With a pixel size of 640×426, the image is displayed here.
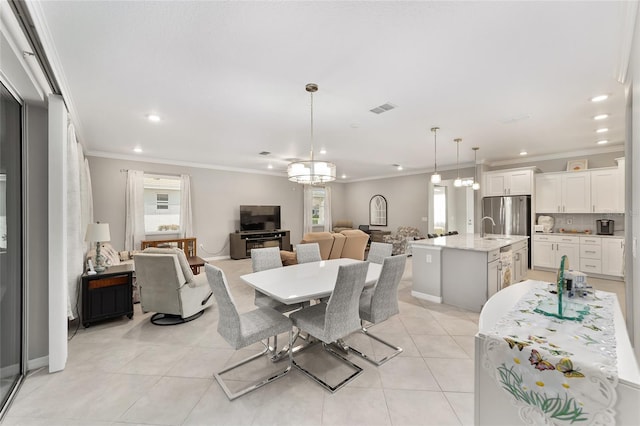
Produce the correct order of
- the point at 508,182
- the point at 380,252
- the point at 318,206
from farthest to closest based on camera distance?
1. the point at 318,206
2. the point at 508,182
3. the point at 380,252

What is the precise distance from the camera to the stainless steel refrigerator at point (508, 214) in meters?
6.02

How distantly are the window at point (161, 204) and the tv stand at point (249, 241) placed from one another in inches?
59.1

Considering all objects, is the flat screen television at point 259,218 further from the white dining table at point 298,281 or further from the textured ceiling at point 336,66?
the white dining table at point 298,281

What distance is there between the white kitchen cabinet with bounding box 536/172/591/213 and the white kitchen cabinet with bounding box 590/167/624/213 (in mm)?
87

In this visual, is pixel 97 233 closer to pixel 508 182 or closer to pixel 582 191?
pixel 508 182

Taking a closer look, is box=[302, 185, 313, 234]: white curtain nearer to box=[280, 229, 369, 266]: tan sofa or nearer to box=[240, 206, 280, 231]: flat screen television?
box=[240, 206, 280, 231]: flat screen television

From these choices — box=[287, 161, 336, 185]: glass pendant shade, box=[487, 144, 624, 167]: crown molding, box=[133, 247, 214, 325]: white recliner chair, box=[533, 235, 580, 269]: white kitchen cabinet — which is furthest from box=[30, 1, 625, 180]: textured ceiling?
box=[533, 235, 580, 269]: white kitchen cabinet

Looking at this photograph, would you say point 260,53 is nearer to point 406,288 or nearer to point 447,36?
point 447,36

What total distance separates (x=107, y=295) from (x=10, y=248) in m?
1.44

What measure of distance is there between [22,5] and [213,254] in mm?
6497

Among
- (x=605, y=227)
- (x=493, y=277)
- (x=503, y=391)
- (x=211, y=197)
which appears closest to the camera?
(x=503, y=391)

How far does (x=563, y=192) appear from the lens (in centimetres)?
583

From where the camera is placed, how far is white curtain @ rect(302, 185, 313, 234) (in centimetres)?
952

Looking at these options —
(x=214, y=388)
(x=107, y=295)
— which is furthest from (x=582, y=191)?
(x=107, y=295)
